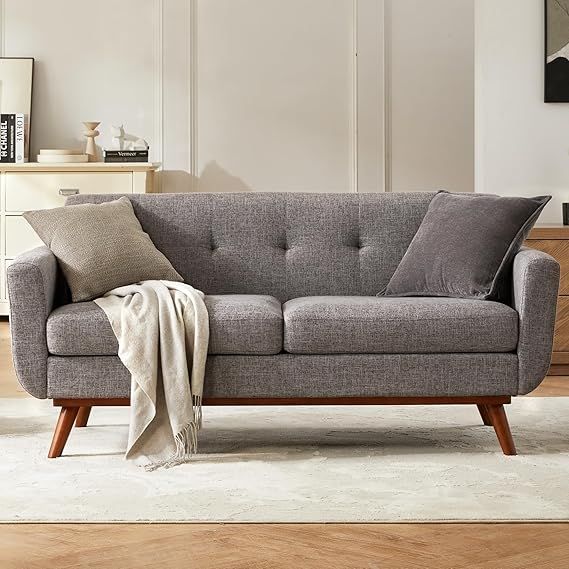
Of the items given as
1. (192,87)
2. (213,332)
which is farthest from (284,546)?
(192,87)

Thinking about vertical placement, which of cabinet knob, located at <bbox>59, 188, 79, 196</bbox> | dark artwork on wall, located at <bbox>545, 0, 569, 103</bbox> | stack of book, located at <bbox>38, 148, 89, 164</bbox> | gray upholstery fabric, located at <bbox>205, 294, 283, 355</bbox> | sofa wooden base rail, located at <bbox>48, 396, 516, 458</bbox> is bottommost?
sofa wooden base rail, located at <bbox>48, 396, 516, 458</bbox>

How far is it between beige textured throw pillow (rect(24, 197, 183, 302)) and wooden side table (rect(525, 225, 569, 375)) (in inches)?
74.2

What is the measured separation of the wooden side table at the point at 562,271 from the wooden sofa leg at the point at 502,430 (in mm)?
1557

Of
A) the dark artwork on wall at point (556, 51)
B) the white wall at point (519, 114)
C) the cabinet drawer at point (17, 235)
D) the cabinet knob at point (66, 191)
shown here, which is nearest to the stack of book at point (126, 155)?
the cabinet knob at point (66, 191)

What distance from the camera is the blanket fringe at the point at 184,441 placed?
9.58 feet

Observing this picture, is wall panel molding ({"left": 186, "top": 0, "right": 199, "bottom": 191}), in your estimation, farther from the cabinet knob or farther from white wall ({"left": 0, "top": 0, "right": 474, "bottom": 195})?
the cabinet knob

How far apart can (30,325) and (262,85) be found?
13.1ft

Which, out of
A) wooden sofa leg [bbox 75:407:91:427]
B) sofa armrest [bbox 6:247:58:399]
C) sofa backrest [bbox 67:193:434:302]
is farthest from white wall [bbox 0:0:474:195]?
sofa armrest [bbox 6:247:58:399]

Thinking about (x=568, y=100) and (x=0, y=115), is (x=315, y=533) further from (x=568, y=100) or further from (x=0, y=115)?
(x=0, y=115)

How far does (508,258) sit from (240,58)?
3.83m

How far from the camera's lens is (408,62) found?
261 inches

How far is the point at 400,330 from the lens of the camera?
2992 millimetres

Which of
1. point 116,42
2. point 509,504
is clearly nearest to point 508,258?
point 509,504

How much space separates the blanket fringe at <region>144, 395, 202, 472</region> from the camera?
2.92 metres
